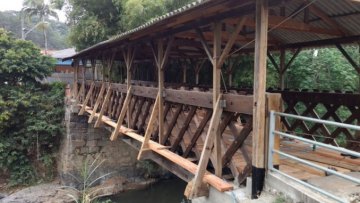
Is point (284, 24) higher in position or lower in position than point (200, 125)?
higher

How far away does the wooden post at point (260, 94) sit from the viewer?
3225 mm

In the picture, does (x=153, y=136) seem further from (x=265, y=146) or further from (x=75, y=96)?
(x=75, y=96)

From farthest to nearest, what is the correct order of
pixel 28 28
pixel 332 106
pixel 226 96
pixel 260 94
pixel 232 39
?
pixel 28 28 → pixel 332 106 → pixel 226 96 → pixel 232 39 → pixel 260 94

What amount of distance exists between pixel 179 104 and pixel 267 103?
2.04 m

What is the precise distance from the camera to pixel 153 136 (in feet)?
20.5

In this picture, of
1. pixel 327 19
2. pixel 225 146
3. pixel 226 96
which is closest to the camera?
pixel 226 96

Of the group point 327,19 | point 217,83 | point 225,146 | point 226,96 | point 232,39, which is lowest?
point 225,146

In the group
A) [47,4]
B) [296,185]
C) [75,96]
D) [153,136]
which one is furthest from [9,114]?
[47,4]

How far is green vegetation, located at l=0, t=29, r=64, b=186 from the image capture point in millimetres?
13062

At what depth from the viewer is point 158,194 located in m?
13.0

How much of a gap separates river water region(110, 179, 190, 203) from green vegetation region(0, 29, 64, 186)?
369 centimetres

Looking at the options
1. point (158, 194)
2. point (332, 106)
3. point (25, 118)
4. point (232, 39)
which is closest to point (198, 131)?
point (232, 39)

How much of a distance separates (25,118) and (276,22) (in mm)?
12266

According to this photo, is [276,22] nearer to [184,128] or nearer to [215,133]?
[215,133]
